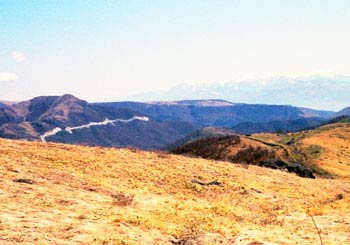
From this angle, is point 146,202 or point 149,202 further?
point 149,202

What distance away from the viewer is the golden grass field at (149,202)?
2462 centimetres

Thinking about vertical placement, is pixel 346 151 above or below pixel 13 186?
below

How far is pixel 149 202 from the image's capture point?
34.6 metres

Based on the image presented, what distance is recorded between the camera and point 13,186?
31.5 m

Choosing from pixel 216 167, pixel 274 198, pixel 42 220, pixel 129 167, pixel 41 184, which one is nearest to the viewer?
pixel 42 220

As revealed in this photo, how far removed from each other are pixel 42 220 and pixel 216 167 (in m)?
33.5

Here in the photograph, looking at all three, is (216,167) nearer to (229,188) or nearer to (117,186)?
(229,188)

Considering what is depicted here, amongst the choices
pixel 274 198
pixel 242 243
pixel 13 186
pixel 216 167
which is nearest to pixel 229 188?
pixel 274 198

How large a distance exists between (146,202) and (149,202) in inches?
11.2

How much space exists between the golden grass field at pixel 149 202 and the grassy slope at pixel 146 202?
0.25ft

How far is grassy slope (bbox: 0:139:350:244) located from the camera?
2467 centimetres

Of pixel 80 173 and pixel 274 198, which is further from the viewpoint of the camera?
pixel 274 198

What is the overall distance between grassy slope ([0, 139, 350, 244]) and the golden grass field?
8 cm

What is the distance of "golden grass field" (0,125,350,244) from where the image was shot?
24625 millimetres
